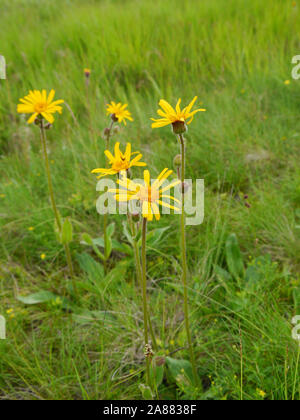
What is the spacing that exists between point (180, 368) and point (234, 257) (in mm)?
553

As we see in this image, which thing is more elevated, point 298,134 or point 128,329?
→ point 298,134

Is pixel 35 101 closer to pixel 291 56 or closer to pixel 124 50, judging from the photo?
pixel 124 50

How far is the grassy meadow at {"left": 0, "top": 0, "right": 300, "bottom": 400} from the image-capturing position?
4.30 feet

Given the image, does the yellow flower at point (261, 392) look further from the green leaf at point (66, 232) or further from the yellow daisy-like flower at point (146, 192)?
the green leaf at point (66, 232)

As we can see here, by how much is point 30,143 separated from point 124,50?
4.35ft

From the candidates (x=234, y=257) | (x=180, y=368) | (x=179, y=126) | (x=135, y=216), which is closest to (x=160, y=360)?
(x=180, y=368)

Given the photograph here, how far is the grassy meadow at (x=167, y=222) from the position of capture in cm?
131

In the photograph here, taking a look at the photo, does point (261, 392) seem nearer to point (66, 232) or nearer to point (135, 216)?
point (135, 216)

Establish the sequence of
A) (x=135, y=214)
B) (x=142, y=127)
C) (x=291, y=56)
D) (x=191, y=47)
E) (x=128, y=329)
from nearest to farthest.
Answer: (x=135, y=214)
(x=128, y=329)
(x=142, y=127)
(x=291, y=56)
(x=191, y=47)

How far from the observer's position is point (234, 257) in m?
1.61

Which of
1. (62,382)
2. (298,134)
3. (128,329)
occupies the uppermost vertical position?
(298,134)

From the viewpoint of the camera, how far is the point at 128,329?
1436mm

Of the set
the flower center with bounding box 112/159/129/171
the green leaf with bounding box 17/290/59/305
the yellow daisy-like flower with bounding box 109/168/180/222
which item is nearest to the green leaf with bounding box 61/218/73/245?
the green leaf with bounding box 17/290/59/305
